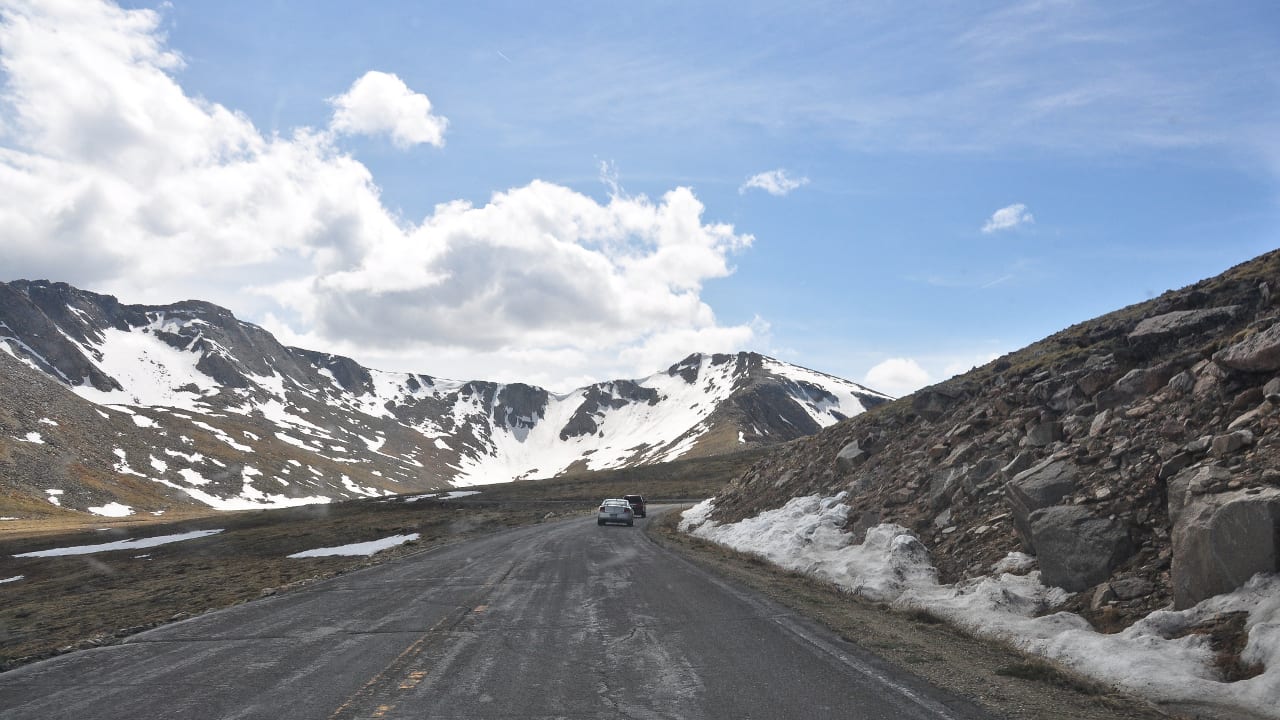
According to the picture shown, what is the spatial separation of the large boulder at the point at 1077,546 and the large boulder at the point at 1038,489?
76 cm

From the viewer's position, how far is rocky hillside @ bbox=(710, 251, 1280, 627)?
9469 millimetres

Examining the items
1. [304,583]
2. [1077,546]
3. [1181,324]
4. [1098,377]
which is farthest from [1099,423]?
[304,583]

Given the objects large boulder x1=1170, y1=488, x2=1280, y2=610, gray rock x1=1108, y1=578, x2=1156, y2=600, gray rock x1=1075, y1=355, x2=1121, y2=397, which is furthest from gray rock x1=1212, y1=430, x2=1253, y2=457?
gray rock x1=1075, y1=355, x2=1121, y2=397

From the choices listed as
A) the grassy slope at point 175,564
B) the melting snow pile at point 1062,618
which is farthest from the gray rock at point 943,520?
the grassy slope at point 175,564

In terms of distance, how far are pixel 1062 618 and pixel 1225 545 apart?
240 centimetres

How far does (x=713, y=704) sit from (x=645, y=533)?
30.1m

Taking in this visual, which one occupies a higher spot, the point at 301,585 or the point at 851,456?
the point at 851,456

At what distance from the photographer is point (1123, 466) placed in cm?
1242

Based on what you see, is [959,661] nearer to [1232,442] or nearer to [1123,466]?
[1232,442]

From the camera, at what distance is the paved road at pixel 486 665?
299 inches

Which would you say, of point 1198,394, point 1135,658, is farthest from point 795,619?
point 1198,394

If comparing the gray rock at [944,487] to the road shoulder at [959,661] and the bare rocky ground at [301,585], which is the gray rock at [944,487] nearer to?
the road shoulder at [959,661]

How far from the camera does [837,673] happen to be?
8820 mm

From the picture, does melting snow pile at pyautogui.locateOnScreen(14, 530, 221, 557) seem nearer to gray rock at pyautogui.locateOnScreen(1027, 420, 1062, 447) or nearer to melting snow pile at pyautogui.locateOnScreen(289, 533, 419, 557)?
melting snow pile at pyautogui.locateOnScreen(289, 533, 419, 557)
